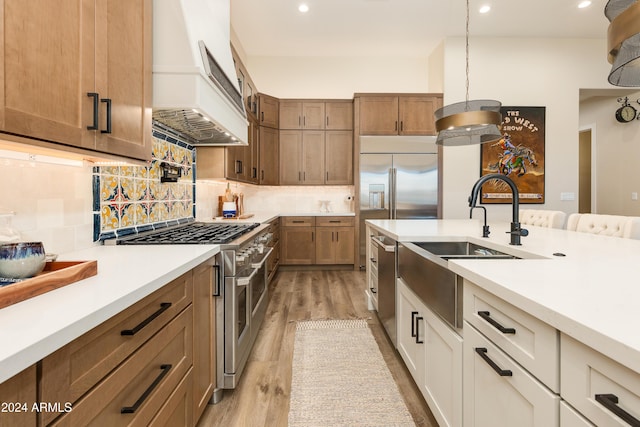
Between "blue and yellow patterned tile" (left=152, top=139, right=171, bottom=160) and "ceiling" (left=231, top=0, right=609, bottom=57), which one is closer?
"blue and yellow patterned tile" (left=152, top=139, right=171, bottom=160)

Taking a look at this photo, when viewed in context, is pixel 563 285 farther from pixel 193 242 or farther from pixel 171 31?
pixel 171 31

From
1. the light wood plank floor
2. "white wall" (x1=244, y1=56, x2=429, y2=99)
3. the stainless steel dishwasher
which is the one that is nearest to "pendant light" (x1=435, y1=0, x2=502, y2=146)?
the stainless steel dishwasher

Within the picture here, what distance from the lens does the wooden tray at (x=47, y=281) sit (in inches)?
28.7

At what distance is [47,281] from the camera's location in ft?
2.74

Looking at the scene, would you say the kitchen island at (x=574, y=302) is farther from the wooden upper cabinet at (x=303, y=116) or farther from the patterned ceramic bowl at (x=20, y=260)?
the wooden upper cabinet at (x=303, y=116)

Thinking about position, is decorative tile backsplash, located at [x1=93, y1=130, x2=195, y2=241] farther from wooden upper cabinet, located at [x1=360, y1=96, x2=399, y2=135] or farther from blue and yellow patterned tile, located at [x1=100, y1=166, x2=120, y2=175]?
wooden upper cabinet, located at [x1=360, y1=96, x2=399, y2=135]

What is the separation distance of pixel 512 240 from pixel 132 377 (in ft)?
5.74

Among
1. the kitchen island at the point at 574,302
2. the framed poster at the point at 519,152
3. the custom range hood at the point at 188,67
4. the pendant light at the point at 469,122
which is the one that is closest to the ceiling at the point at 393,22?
the framed poster at the point at 519,152

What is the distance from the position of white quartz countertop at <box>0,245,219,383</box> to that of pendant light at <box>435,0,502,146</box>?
2065mm

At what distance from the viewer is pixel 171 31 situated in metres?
1.59

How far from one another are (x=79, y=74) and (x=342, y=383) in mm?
1951

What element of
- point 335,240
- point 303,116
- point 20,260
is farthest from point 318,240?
point 20,260

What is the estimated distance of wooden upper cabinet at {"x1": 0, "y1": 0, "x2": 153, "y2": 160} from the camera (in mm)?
794

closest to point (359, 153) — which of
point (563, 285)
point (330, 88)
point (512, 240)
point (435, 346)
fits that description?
point (330, 88)
